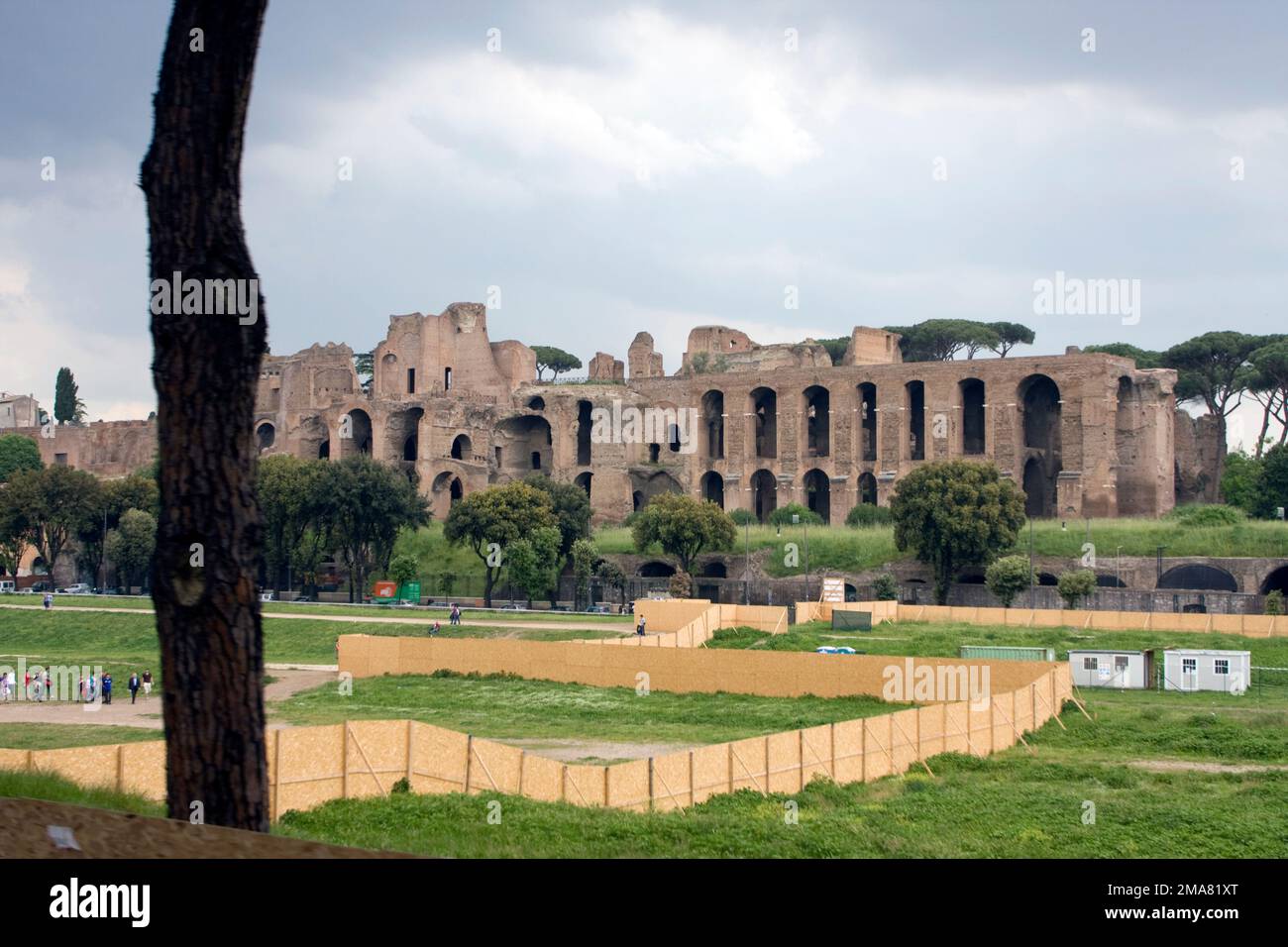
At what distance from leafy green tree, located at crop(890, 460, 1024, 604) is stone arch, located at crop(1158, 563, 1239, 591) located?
5270mm

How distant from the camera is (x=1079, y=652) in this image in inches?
1232

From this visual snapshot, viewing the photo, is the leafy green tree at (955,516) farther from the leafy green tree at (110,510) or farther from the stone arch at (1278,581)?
the leafy green tree at (110,510)

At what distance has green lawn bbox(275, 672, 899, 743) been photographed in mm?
23797

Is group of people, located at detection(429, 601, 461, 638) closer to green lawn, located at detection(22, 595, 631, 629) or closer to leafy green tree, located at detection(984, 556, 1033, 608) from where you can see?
green lawn, located at detection(22, 595, 631, 629)

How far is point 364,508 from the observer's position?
176 ft

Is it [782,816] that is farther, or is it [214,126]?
[782,816]

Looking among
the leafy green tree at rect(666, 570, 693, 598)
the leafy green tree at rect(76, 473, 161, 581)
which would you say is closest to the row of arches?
the leafy green tree at rect(666, 570, 693, 598)

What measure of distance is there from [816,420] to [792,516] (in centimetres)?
989

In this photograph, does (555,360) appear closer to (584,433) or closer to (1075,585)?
(584,433)

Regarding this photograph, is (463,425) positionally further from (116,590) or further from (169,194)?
(169,194)
